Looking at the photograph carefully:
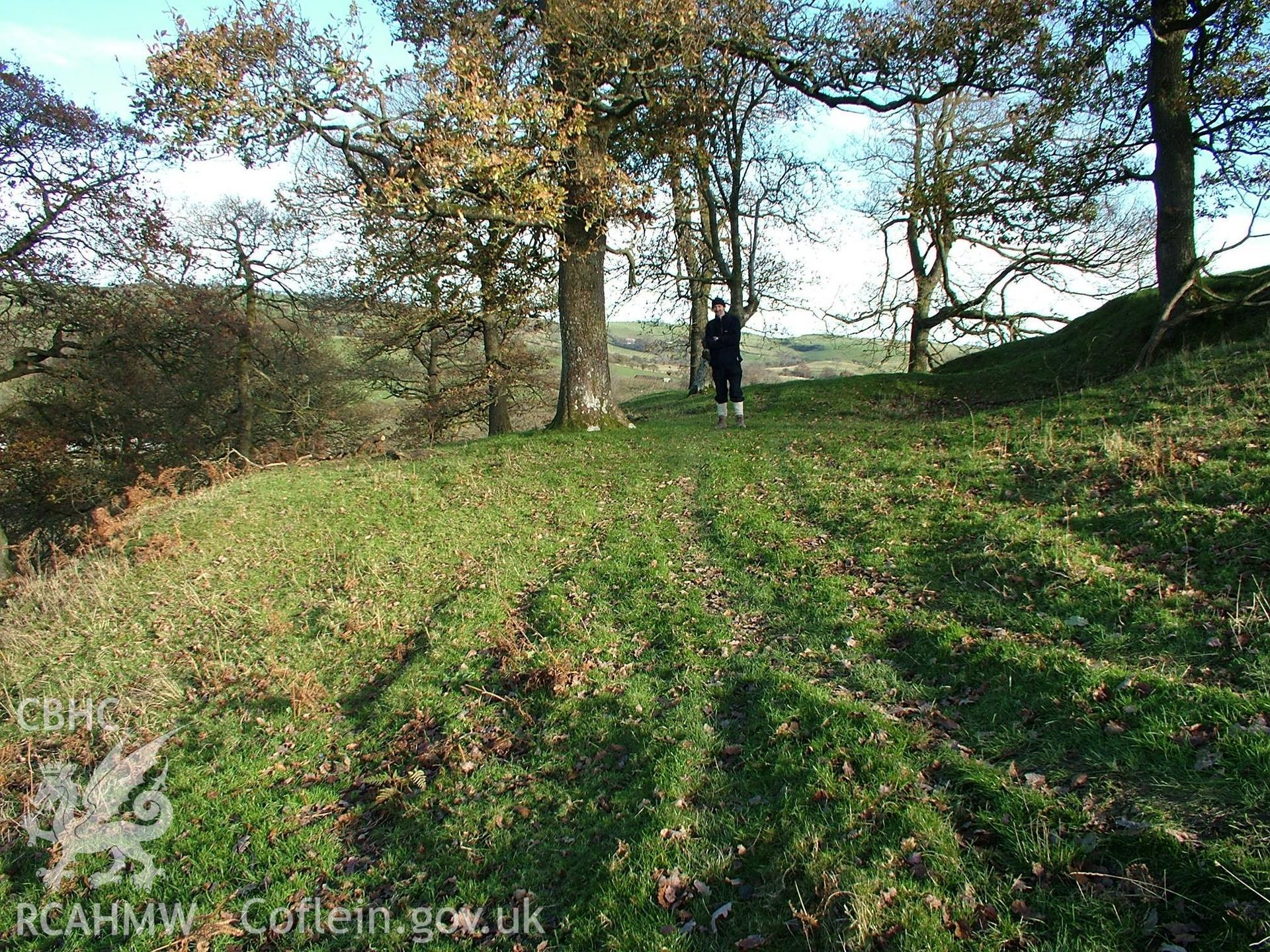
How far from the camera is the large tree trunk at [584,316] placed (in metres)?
15.9

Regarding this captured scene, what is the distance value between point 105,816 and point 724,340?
13557 millimetres

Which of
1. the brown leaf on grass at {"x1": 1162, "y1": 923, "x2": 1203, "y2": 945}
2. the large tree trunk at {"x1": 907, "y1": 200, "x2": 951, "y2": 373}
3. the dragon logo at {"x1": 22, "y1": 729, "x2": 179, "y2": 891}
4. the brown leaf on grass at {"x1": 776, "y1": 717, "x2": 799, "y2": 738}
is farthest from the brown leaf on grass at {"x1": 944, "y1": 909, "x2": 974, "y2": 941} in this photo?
the large tree trunk at {"x1": 907, "y1": 200, "x2": 951, "y2": 373}

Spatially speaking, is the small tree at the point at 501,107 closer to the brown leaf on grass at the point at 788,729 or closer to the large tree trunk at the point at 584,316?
the large tree trunk at the point at 584,316

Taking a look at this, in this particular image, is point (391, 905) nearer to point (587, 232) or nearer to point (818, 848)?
point (818, 848)

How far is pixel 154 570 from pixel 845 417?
608 inches

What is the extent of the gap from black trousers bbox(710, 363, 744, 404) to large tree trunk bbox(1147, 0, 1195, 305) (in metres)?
9.34

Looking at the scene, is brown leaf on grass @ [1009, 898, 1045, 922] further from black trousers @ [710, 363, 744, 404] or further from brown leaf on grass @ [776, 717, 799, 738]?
black trousers @ [710, 363, 744, 404]

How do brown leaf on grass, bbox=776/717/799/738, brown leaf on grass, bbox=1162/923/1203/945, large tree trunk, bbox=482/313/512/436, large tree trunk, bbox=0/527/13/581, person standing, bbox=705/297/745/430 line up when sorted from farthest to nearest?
1. large tree trunk, bbox=482/313/512/436
2. person standing, bbox=705/297/745/430
3. large tree trunk, bbox=0/527/13/581
4. brown leaf on grass, bbox=776/717/799/738
5. brown leaf on grass, bbox=1162/923/1203/945

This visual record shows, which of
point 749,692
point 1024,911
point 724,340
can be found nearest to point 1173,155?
point 724,340

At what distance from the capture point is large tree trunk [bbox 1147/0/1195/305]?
44.9 ft

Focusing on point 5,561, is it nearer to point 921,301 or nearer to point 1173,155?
point 1173,155

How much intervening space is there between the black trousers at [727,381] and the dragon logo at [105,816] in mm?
12887

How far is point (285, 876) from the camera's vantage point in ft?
16.0

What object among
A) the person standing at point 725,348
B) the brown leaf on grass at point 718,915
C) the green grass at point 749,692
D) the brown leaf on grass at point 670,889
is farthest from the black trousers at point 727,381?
the brown leaf on grass at point 718,915
